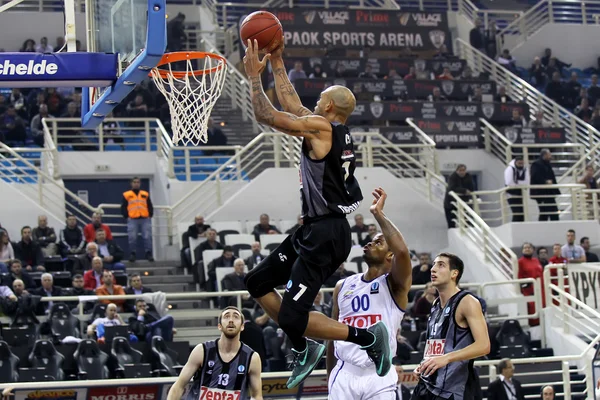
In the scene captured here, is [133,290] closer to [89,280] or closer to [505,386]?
[89,280]

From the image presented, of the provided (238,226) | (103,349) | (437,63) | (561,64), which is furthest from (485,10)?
(103,349)

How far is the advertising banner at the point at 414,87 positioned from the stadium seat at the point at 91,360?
43.5 ft

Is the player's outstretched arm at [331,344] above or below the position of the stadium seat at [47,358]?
above

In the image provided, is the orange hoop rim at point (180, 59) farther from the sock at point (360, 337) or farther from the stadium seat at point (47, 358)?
the stadium seat at point (47, 358)

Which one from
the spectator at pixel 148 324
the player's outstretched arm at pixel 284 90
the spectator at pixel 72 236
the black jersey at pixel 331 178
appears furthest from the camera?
the spectator at pixel 72 236

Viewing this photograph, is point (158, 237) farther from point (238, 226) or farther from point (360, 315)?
point (360, 315)

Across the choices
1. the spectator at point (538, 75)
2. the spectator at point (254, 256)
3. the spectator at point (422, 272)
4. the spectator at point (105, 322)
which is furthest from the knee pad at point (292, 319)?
the spectator at point (538, 75)

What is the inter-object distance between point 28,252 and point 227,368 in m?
9.74

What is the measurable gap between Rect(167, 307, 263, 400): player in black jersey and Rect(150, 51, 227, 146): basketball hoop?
5.55 feet

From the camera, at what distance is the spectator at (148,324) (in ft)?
54.7

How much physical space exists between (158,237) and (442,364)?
15.6m

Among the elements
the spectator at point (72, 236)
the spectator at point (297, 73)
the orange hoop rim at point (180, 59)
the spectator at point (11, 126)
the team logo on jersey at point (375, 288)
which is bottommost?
the team logo on jersey at point (375, 288)

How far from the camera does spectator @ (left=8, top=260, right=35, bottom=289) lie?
682 inches

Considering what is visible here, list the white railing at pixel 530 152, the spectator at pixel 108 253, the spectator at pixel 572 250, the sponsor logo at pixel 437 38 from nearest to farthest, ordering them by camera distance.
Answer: the spectator at pixel 108 253, the spectator at pixel 572 250, the white railing at pixel 530 152, the sponsor logo at pixel 437 38
